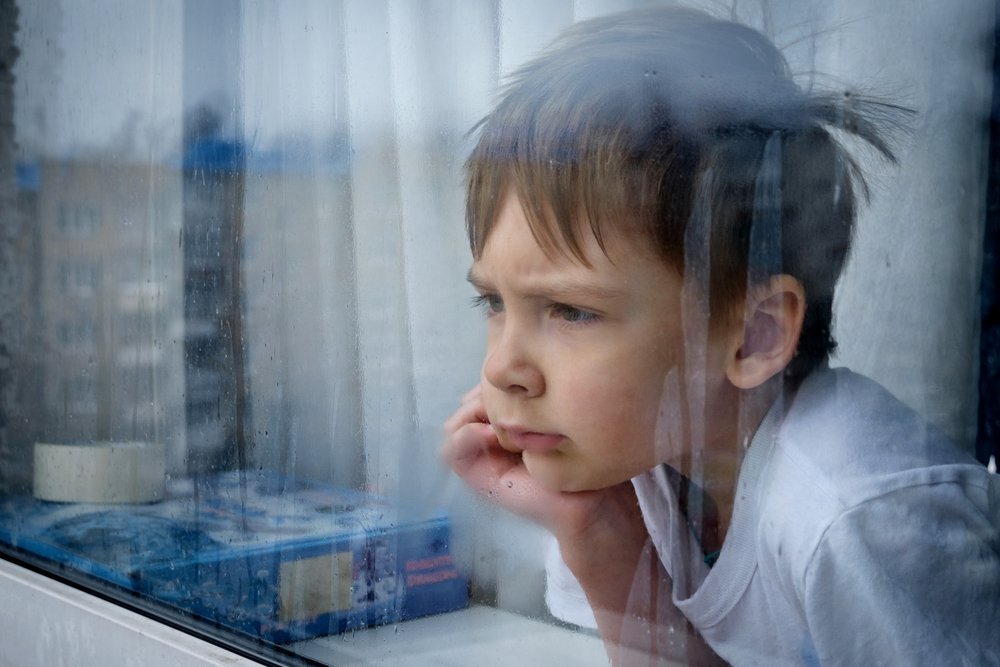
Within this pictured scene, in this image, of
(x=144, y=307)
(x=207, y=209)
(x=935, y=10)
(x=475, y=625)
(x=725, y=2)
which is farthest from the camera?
(x=144, y=307)

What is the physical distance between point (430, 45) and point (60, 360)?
41.5 inches

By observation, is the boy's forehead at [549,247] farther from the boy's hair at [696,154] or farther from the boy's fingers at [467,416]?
the boy's fingers at [467,416]

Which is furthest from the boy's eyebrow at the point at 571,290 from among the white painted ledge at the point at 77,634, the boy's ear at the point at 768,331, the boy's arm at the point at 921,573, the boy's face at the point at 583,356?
the white painted ledge at the point at 77,634

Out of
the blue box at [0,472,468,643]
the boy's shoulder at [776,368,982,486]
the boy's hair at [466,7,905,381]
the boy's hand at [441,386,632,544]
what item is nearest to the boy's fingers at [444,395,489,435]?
the boy's hand at [441,386,632,544]

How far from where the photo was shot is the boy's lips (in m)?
0.89

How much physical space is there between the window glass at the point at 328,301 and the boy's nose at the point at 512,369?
0.05 feet

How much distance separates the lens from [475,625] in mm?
1035

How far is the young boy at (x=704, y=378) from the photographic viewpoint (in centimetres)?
67

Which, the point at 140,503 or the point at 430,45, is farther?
the point at 140,503

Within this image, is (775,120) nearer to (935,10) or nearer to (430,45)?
→ (935,10)

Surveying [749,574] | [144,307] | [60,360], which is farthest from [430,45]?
[60,360]

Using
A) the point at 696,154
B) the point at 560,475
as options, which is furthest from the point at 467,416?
the point at 696,154

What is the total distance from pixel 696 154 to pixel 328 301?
21.2 inches

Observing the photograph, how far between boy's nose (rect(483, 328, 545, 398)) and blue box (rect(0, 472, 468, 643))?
7.6 inches
